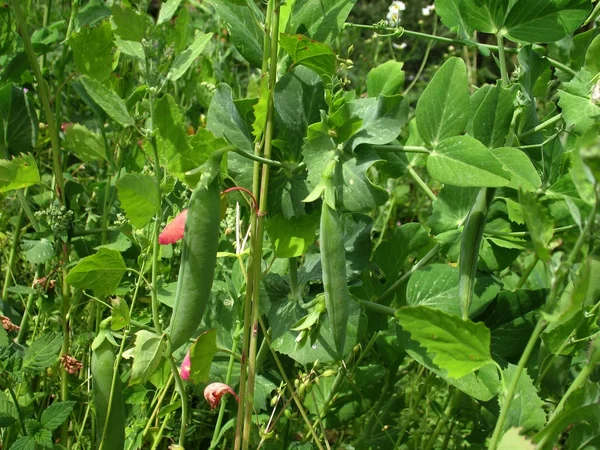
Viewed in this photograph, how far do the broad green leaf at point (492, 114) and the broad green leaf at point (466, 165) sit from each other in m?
0.07

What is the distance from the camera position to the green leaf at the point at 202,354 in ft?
2.60

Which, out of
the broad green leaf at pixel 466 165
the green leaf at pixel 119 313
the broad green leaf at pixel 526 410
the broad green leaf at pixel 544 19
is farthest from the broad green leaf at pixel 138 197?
the broad green leaf at pixel 544 19

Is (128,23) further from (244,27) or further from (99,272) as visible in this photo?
(99,272)

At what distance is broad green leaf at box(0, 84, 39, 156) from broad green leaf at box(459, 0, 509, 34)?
715mm

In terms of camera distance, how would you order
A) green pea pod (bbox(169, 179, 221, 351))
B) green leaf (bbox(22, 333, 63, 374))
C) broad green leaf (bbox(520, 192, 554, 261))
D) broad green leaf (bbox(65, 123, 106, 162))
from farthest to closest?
broad green leaf (bbox(65, 123, 106, 162))
green leaf (bbox(22, 333, 63, 374))
green pea pod (bbox(169, 179, 221, 351))
broad green leaf (bbox(520, 192, 554, 261))

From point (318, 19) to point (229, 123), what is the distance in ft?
0.59

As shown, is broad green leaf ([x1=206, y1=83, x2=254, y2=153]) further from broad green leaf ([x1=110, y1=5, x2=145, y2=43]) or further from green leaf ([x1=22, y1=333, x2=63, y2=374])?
green leaf ([x1=22, y1=333, x2=63, y2=374])

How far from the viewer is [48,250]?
1.09 metres

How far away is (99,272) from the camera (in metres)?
0.85

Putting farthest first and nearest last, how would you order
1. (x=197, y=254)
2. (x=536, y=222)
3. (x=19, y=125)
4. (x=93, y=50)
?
(x=19, y=125) → (x=93, y=50) → (x=197, y=254) → (x=536, y=222)

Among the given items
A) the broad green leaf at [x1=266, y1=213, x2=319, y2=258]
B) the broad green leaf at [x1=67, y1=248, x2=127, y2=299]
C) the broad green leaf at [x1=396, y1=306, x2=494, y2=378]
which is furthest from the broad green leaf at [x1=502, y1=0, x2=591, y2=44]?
the broad green leaf at [x1=67, y1=248, x2=127, y2=299]

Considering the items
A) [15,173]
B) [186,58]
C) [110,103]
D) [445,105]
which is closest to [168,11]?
[186,58]

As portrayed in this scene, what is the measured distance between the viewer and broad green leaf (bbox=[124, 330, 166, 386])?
0.74 meters

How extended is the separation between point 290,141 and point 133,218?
0.22 meters
